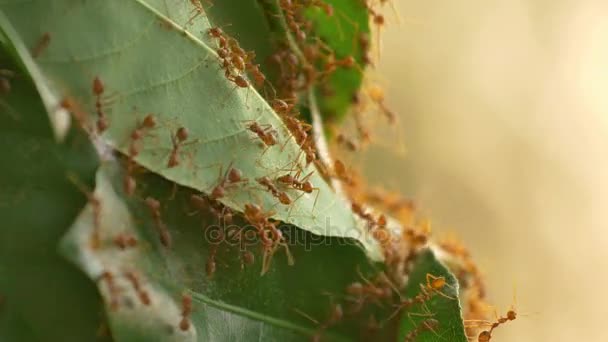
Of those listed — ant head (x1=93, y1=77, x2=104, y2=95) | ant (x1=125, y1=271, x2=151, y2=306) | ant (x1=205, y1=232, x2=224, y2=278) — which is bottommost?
ant (x1=125, y1=271, x2=151, y2=306)

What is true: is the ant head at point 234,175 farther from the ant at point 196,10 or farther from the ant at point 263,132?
the ant at point 196,10

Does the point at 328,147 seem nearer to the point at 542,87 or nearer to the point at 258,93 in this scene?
the point at 258,93

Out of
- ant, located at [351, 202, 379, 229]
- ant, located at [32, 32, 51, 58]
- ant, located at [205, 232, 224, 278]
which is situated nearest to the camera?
ant, located at [32, 32, 51, 58]

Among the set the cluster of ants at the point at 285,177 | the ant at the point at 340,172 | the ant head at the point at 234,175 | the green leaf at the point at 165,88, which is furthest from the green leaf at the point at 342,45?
the ant head at the point at 234,175

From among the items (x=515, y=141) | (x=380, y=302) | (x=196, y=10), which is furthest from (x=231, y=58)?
(x=515, y=141)

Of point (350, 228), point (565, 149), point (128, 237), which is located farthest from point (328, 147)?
point (565, 149)

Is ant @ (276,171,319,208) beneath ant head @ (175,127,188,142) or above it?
above

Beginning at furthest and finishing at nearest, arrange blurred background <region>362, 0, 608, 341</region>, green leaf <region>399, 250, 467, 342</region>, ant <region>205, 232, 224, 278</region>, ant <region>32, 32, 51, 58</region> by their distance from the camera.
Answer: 1. blurred background <region>362, 0, 608, 341</region>
2. green leaf <region>399, 250, 467, 342</region>
3. ant <region>205, 232, 224, 278</region>
4. ant <region>32, 32, 51, 58</region>

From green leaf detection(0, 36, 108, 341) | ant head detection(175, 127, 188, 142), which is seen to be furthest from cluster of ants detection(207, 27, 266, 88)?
green leaf detection(0, 36, 108, 341)

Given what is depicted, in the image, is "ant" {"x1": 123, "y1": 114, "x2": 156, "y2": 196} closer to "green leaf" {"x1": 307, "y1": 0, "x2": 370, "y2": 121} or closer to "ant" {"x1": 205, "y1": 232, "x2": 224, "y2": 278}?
"ant" {"x1": 205, "y1": 232, "x2": 224, "y2": 278}
